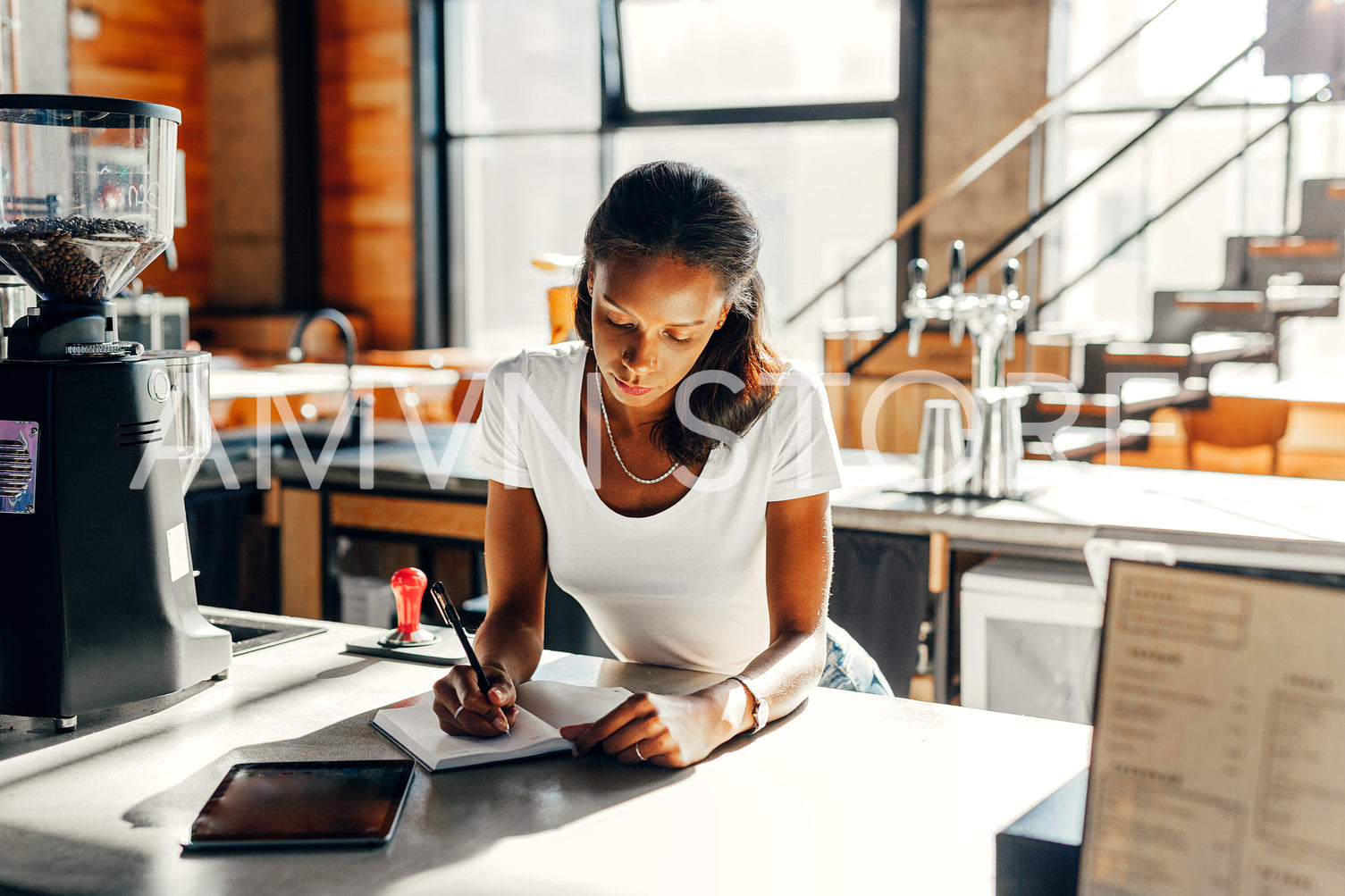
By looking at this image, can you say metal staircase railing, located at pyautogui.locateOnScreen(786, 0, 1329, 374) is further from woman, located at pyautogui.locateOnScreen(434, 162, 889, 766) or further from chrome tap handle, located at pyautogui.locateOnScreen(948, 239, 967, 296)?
woman, located at pyautogui.locateOnScreen(434, 162, 889, 766)

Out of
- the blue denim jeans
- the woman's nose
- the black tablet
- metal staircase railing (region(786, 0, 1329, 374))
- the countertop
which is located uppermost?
metal staircase railing (region(786, 0, 1329, 374))

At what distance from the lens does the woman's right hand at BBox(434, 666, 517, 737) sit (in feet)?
3.64

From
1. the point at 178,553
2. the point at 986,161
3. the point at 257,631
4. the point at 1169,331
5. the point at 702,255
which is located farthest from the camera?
the point at 986,161

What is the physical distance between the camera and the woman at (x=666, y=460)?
1390 millimetres

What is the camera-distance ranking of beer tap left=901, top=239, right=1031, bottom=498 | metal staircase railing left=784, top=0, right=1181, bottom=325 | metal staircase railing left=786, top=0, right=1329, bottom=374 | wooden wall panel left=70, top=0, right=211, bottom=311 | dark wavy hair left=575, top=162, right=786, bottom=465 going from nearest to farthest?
1. dark wavy hair left=575, top=162, right=786, bottom=465
2. beer tap left=901, top=239, right=1031, bottom=498
3. metal staircase railing left=786, top=0, right=1329, bottom=374
4. metal staircase railing left=784, top=0, right=1181, bottom=325
5. wooden wall panel left=70, top=0, right=211, bottom=311

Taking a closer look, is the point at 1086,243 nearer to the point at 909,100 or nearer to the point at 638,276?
the point at 909,100

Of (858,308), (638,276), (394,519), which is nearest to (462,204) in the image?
(858,308)

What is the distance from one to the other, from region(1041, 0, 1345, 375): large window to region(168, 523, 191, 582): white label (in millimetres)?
4708

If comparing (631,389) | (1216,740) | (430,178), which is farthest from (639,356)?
(430,178)

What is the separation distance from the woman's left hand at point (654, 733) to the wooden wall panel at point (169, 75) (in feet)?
18.7

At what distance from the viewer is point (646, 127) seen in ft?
21.1

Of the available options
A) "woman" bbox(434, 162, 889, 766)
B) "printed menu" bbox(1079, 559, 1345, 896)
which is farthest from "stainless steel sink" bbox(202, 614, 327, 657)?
"printed menu" bbox(1079, 559, 1345, 896)

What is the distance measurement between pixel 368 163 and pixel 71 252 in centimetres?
597

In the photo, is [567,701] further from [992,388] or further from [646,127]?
[646,127]
